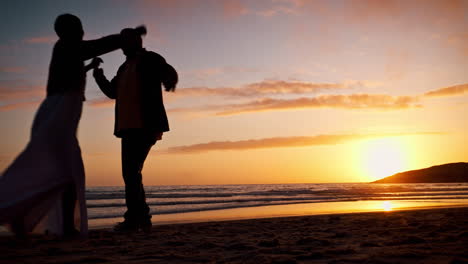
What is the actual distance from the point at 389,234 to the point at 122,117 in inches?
133

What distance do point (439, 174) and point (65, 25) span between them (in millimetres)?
110927

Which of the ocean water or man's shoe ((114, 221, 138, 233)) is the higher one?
man's shoe ((114, 221, 138, 233))

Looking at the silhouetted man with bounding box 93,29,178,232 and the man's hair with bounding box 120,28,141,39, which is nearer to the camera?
the man's hair with bounding box 120,28,141,39

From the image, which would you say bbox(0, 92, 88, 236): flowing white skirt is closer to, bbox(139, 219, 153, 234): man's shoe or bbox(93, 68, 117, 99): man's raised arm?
bbox(93, 68, 117, 99): man's raised arm

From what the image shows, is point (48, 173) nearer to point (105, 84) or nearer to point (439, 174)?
point (105, 84)

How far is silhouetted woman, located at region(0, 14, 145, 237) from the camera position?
3.35 meters

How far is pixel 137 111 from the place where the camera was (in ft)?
15.6

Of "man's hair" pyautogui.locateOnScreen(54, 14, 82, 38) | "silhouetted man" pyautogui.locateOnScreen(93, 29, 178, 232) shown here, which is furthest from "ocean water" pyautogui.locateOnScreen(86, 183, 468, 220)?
"man's hair" pyautogui.locateOnScreen(54, 14, 82, 38)

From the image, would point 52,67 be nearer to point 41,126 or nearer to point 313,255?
point 41,126

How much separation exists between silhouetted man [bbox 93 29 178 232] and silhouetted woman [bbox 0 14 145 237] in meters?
0.94

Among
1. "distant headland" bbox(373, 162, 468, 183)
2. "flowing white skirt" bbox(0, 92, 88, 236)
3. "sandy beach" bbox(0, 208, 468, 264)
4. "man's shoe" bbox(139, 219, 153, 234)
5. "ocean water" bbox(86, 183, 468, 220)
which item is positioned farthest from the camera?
"distant headland" bbox(373, 162, 468, 183)

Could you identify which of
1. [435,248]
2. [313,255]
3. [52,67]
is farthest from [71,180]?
[435,248]

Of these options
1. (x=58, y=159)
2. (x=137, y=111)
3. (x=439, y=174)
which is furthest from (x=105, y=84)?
(x=439, y=174)

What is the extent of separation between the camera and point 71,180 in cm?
362
